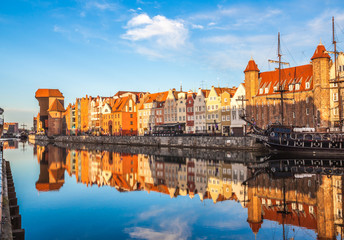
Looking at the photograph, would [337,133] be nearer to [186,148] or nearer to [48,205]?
[186,148]

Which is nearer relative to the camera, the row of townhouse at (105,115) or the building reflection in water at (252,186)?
the building reflection in water at (252,186)

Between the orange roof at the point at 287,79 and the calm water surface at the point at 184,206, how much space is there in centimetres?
3930

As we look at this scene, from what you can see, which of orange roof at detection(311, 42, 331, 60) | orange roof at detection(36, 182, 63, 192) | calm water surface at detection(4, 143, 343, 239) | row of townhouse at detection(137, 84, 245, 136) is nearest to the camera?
calm water surface at detection(4, 143, 343, 239)

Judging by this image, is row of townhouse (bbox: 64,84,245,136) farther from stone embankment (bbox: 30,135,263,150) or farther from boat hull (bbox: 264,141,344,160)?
boat hull (bbox: 264,141,344,160)

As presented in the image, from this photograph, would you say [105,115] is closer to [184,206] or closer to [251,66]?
[251,66]

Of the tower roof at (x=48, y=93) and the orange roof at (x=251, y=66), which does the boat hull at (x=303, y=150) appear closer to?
the orange roof at (x=251, y=66)

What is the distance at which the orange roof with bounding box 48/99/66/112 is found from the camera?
154m

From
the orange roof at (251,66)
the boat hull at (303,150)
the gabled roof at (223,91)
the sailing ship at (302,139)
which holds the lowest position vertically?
the boat hull at (303,150)

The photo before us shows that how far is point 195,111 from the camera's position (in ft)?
286

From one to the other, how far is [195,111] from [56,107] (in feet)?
290

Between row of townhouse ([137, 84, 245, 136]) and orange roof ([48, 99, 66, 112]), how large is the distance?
199 ft

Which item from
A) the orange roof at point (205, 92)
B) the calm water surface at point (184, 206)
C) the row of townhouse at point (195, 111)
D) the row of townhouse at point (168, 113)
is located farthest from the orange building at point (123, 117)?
the calm water surface at point (184, 206)

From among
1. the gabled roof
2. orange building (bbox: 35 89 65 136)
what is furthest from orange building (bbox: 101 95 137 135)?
orange building (bbox: 35 89 65 136)

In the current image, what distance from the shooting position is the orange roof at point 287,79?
66.1 meters
